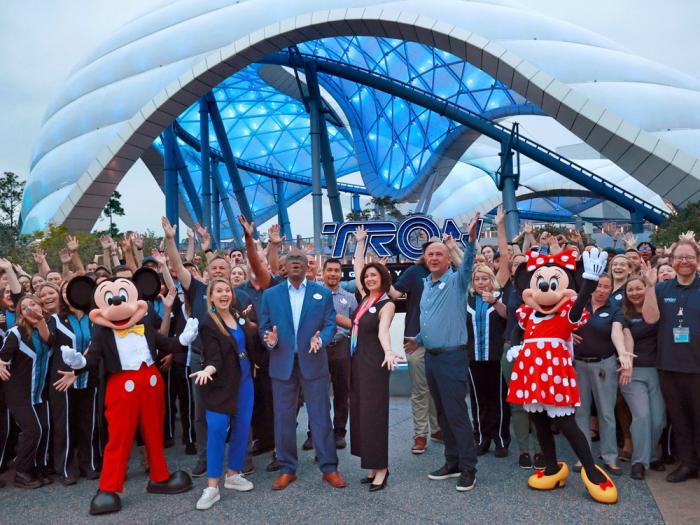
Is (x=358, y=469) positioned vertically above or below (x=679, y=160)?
below

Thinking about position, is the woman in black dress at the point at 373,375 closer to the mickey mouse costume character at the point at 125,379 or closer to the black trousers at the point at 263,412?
the black trousers at the point at 263,412

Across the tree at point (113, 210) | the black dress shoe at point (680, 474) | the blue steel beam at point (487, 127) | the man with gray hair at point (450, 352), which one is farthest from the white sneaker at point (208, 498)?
the tree at point (113, 210)

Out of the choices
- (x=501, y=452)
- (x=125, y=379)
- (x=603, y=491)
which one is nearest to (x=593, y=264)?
(x=603, y=491)

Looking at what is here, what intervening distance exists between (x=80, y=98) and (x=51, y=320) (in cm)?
3429

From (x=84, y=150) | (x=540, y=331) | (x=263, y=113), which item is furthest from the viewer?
(x=263, y=113)

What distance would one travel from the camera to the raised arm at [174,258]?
510 centimetres

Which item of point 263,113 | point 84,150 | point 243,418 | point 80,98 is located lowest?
point 243,418

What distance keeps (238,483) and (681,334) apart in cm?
385

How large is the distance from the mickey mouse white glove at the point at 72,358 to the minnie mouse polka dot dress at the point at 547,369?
133 inches

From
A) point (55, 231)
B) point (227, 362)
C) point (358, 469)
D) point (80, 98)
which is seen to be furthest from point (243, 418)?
point (80, 98)

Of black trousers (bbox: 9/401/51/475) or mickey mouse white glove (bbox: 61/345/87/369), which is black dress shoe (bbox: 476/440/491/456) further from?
black trousers (bbox: 9/401/51/475)

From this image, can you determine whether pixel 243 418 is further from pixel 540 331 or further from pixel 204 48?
pixel 204 48

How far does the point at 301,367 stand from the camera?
488 centimetres

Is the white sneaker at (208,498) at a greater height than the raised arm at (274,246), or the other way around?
the raised arm at (274,246)
